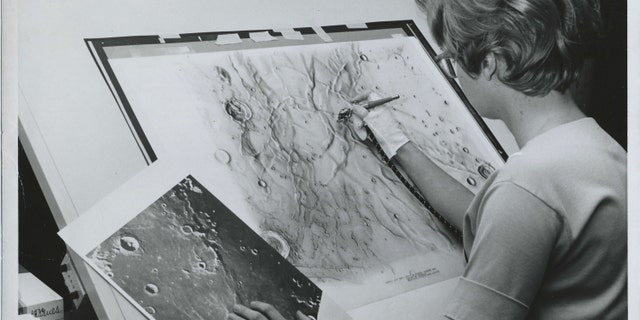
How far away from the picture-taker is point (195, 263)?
1.22 meters

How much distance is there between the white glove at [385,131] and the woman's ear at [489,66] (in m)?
0.21

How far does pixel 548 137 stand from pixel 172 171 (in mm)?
724

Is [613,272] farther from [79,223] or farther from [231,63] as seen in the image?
[79,223]

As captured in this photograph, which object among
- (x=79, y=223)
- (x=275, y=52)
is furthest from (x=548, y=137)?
(x=79, y=223)

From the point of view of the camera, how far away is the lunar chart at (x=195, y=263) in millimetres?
1180

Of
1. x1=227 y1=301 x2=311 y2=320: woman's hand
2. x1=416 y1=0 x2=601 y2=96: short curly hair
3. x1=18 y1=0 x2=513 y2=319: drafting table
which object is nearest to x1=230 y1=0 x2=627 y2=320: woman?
x1=416 y1=0 x2=601 y2=96: short curly hair

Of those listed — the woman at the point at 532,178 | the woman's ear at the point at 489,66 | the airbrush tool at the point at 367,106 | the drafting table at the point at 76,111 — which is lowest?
the woman at the point at 532,178

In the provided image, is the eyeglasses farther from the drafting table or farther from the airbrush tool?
the drafting table

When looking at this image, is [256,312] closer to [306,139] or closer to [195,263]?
[195,263]

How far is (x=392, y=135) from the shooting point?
150 cm

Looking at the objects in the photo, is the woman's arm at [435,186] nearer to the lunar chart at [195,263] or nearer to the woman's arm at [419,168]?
the woman's arm at [419,168]

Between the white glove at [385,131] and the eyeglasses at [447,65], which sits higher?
the eyeglasses at [447,65]

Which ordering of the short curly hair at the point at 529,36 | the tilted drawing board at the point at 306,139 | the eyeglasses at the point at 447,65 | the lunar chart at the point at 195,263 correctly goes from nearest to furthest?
the lunar chart at the point at 195,263, the tilted drawing board at the point at 306,139, the short curly hair at the point at 529,36, the eyeglasses at the point at 447,65

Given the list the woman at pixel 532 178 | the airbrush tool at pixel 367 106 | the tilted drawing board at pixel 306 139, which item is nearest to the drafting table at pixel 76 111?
the tilted drawing board at pixel 306 139
